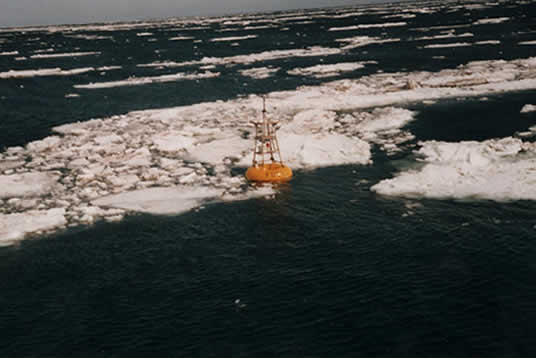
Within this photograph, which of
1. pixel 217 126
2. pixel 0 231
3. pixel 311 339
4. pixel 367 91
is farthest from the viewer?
pixel 367 91

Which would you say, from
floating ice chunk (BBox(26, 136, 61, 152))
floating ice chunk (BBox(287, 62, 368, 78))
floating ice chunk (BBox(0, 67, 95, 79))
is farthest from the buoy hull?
floating ice chunk (BBox(0, 67, 95, 79))

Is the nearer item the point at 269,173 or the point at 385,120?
the point at 269,173

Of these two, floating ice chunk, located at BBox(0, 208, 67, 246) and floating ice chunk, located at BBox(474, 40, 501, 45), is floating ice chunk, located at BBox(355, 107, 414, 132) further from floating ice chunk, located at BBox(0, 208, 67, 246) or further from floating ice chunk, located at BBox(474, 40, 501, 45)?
floating ice chunk, located at BBox(474, 40, 501, 45)

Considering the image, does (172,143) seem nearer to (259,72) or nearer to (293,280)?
(293,280)

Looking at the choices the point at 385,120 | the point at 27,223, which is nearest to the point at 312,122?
the point at 385,120

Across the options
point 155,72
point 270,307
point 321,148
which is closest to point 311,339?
point 270,307

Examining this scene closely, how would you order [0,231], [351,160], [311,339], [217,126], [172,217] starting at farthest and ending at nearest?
1. [217,126]
2. [351,160]
3. [172,217]
4. [0,231]
5. [311,339]

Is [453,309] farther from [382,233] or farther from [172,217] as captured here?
[172,217]
